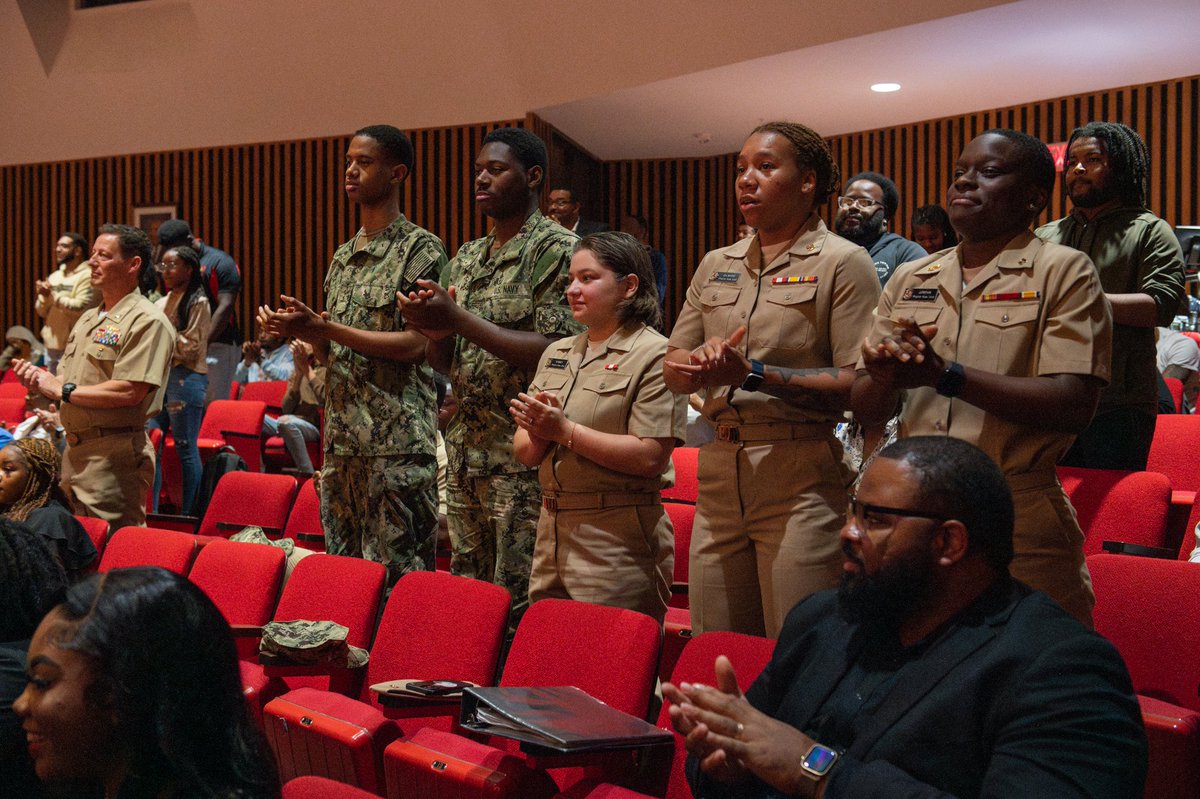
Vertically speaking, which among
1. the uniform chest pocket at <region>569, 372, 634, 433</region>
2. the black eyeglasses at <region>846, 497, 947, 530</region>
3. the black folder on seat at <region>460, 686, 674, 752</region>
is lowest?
the black folder on seat at <region>460, 686, 674, 752</region>

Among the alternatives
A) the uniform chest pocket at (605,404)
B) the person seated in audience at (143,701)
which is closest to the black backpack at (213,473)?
the uniform chest pocket at (605,404)

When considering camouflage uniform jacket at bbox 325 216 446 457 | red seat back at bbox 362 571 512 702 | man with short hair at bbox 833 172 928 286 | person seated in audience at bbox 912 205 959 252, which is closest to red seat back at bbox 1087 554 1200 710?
red seat back at bbox 362 571 512 702

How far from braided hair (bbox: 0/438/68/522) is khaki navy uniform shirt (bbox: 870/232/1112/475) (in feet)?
9.33

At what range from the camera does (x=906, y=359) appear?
2096mm

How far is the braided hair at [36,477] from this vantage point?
149 inches

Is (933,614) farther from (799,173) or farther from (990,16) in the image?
(990,16)

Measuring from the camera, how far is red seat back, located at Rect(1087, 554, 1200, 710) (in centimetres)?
242

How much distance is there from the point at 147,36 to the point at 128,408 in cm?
637

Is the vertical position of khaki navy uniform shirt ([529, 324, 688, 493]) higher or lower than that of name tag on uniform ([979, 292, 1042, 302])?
lower

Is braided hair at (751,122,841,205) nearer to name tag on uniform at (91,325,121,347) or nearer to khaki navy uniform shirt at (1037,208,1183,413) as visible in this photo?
khaki navy uniform shirt at (1037,208,1183,413)

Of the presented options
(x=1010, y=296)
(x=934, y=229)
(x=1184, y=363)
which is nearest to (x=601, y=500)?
(x=1010, y=296)

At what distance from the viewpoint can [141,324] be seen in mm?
4422

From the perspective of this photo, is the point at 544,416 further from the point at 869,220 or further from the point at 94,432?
the point at 94,432

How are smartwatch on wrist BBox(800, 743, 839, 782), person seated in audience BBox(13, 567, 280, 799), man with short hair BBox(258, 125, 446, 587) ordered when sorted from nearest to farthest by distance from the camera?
person seated in audience BBox(13, 567, 280, 799)
smartwatch on wrist BBox(800, 743, 839, 782)
man with short hair BBox(258, 125, 446, 587)
